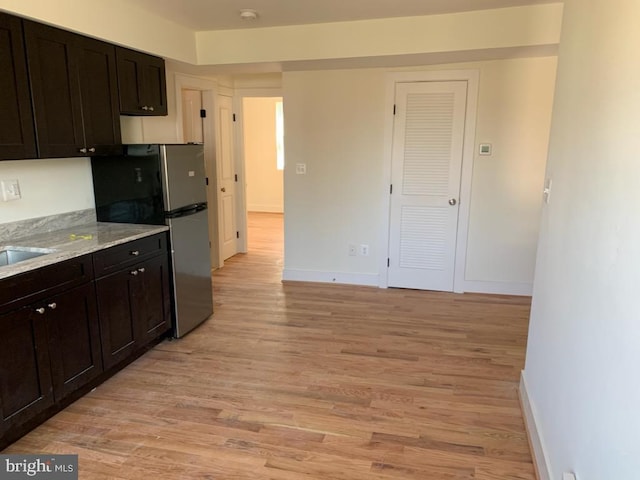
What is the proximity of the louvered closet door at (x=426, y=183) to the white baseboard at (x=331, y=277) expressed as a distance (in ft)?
0.76

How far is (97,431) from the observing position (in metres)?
2.34

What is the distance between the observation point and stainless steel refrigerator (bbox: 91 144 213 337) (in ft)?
10.3

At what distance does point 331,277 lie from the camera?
15.9 ft

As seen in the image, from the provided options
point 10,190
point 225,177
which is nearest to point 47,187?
point 10,190

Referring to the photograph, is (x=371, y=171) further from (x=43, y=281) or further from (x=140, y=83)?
(x=43, y=281)

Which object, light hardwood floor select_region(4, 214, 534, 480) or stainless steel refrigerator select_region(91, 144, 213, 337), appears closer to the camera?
light hardwood floor select_region(4, 214, 534, 480)

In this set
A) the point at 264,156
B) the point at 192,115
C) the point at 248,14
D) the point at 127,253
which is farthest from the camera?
the point at 264,156

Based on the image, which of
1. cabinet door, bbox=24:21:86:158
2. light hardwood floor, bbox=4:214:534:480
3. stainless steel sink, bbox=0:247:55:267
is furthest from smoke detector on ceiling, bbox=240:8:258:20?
light hardwood floor, bbox=4:214:534:480

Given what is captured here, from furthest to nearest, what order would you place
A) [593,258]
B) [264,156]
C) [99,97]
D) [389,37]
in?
[264,156], [389,37], [99,97], [593,258]

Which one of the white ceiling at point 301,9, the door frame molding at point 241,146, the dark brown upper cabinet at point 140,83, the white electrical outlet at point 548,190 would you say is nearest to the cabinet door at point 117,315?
the dark brown upper cabinet at point 140,83

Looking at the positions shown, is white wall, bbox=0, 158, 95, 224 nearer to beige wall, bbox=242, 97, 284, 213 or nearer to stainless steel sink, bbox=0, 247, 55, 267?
stainless steel sink, bbox=0, 247, 55, 267

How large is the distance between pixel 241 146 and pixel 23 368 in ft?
13.1

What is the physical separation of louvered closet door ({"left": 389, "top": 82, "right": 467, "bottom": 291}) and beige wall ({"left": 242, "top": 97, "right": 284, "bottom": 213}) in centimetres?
530

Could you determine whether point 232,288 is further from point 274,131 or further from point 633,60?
point 274,131
